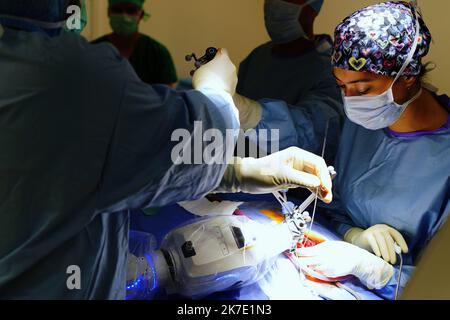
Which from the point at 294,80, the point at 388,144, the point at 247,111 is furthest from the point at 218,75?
the point at 388,144

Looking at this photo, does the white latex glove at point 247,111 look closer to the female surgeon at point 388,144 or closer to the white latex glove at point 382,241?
the female surgeon at point 388,144

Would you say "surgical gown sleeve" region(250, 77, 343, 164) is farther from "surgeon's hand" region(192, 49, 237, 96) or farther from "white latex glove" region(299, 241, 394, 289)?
"white latex glove" region(299, 241, 394, 289)

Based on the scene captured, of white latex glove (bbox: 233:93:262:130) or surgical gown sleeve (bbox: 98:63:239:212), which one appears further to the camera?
white latex glove (bbox: 233:93:262:130)

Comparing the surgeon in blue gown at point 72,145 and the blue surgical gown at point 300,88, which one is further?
the blue surgical gown at point 300,88

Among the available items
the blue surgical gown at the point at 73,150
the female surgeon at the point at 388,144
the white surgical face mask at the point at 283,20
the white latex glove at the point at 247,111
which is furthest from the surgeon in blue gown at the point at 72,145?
the female surgeon at the point at 388,144

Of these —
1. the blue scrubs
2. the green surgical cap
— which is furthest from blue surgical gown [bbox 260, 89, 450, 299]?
the green surgical cap

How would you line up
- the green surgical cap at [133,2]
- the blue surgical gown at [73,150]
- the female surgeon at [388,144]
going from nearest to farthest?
1. the blue surgical gown at [73,150]
2. the green surgical cap at [133,2]
3. the female surgeon at [388,144]

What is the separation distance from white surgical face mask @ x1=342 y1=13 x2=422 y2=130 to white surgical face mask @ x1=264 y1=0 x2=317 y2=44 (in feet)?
0.70

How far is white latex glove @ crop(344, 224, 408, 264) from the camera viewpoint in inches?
47.9

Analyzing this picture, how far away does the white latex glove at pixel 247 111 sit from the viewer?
1.16 m

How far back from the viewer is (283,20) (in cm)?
119

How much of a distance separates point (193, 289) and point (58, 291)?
1.14 feet

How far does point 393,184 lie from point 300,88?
1.19ft

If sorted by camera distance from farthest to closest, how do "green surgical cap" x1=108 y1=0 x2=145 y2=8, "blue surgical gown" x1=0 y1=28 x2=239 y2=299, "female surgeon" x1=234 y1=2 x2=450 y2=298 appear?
"female surgeon" x1=234 y1=2 x2=450 y2=298 → "green surgical cap" x1=108 y1=0 x2=145 y2=8 → "blue surgical gown" x1=0 y1=28 x2=239 y2=299
